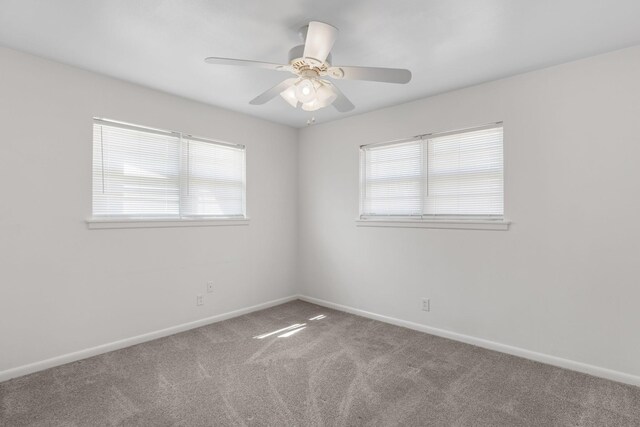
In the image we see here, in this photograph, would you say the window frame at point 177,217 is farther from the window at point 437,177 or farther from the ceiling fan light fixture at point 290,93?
the ceiling fan light fixture at point 290,93

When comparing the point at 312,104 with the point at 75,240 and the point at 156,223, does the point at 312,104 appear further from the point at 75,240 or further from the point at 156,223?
the point at 75,240

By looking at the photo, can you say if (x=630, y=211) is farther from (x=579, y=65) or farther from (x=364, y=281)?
(x=364, y=281)

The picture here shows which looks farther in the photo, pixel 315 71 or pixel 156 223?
pixel 156 223

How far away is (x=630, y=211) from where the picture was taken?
8.04 ft

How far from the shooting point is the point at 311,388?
2.40 meters

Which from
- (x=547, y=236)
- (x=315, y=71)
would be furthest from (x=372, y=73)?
(x=547, y=236)

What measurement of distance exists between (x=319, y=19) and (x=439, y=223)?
2.21 meters

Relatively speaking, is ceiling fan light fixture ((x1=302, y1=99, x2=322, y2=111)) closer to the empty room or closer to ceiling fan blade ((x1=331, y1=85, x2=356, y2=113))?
the empty room

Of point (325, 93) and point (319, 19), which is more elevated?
point (319, 19)

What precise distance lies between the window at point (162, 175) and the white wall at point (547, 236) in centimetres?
181

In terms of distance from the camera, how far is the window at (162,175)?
3014 mm

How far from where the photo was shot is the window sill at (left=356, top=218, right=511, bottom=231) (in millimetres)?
3048

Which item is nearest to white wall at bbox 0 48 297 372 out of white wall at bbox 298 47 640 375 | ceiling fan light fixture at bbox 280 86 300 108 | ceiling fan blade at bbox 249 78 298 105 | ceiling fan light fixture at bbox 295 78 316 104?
ceiling fan blade at bbox 249 78 298 105

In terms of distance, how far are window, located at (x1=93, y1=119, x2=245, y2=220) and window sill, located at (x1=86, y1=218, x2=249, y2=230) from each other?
51mm
